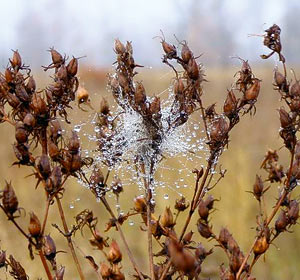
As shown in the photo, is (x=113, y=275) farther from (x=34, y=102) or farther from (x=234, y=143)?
(x=234, y=143)

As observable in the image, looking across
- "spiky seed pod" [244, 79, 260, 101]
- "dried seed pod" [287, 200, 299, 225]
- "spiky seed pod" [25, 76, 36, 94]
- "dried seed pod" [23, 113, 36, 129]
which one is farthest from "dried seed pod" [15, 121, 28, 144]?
"dried seed pod" [287, 200, 299, 225]

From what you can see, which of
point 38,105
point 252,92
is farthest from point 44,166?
point 252,92

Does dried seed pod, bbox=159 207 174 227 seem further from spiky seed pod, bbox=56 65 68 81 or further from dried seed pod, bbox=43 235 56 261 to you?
spiky seed pod, bbox=56 65 68 81

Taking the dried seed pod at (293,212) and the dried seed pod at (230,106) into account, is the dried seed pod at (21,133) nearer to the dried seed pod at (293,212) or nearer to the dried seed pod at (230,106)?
Answer: the dried seed pod at (230,106)

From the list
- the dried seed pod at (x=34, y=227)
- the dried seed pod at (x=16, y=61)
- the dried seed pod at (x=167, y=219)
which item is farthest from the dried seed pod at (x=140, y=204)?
the dried seed pod at (x=16, y=61)

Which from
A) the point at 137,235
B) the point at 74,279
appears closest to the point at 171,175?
the point at 137,235

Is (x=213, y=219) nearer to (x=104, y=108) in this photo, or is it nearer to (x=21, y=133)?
(x=104, y=108)
